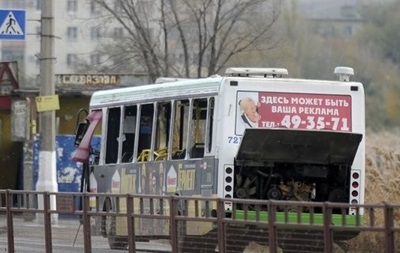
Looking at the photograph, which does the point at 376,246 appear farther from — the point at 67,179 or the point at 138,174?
the point at 67,179

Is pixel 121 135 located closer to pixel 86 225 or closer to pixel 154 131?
pixel 154 131

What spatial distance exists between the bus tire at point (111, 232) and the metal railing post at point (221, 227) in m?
1.97

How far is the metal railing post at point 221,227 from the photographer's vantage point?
12.9 metres

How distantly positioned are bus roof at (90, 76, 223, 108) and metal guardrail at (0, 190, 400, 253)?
290cm

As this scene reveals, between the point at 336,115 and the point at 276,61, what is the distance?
20.1 m

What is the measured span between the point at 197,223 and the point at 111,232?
196 centimetres

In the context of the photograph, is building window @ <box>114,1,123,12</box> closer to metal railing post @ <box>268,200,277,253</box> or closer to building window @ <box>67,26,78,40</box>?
metal railing post @ <box>268,200,277,253</box>

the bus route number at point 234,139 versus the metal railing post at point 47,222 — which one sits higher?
the bus route number at point 234,139

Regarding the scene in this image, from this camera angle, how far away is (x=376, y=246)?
37.4 feet

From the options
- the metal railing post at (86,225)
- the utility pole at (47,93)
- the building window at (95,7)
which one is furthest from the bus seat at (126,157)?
the building window at (95,7)

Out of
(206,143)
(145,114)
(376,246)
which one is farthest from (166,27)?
(376,246)

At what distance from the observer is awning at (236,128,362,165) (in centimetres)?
1664

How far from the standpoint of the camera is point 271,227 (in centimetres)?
1218

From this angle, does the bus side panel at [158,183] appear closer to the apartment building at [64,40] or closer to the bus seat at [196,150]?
the bus seat at [196,150]
